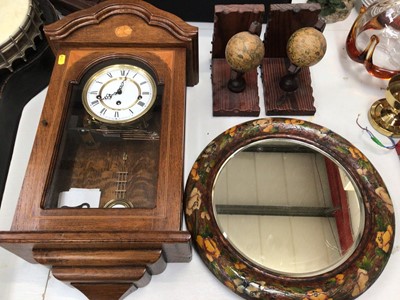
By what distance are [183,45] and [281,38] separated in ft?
1.05

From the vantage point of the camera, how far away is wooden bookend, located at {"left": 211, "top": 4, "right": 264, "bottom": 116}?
3.22ft

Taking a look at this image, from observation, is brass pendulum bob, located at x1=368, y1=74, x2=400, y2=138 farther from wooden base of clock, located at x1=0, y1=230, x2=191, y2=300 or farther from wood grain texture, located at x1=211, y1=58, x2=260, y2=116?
wooden base of clock, located at x1=0, y1=230, x2=191, y2=300

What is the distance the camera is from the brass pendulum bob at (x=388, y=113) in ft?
3.41

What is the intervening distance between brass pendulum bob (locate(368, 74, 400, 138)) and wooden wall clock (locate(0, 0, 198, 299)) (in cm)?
53

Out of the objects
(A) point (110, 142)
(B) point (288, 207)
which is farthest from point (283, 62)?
(A) point (110, 142)

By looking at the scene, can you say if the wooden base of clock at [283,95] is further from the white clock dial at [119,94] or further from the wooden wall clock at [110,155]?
the white clock dial at [119,94]

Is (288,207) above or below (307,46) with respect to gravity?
below

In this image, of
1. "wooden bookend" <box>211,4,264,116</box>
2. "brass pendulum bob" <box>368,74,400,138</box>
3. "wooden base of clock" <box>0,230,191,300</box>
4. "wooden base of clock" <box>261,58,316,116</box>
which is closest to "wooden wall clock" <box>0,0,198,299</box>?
"wooden base of clock" <box>0,230,191,300</box>

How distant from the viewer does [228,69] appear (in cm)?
113

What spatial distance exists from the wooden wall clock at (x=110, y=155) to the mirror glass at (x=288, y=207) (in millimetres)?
165

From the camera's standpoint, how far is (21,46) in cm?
103

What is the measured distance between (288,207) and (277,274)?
0.18 metres

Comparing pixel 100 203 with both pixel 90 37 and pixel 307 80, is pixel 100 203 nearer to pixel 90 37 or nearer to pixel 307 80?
pixel 90 37

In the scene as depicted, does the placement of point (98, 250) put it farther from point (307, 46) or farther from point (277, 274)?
point (307, 46)
